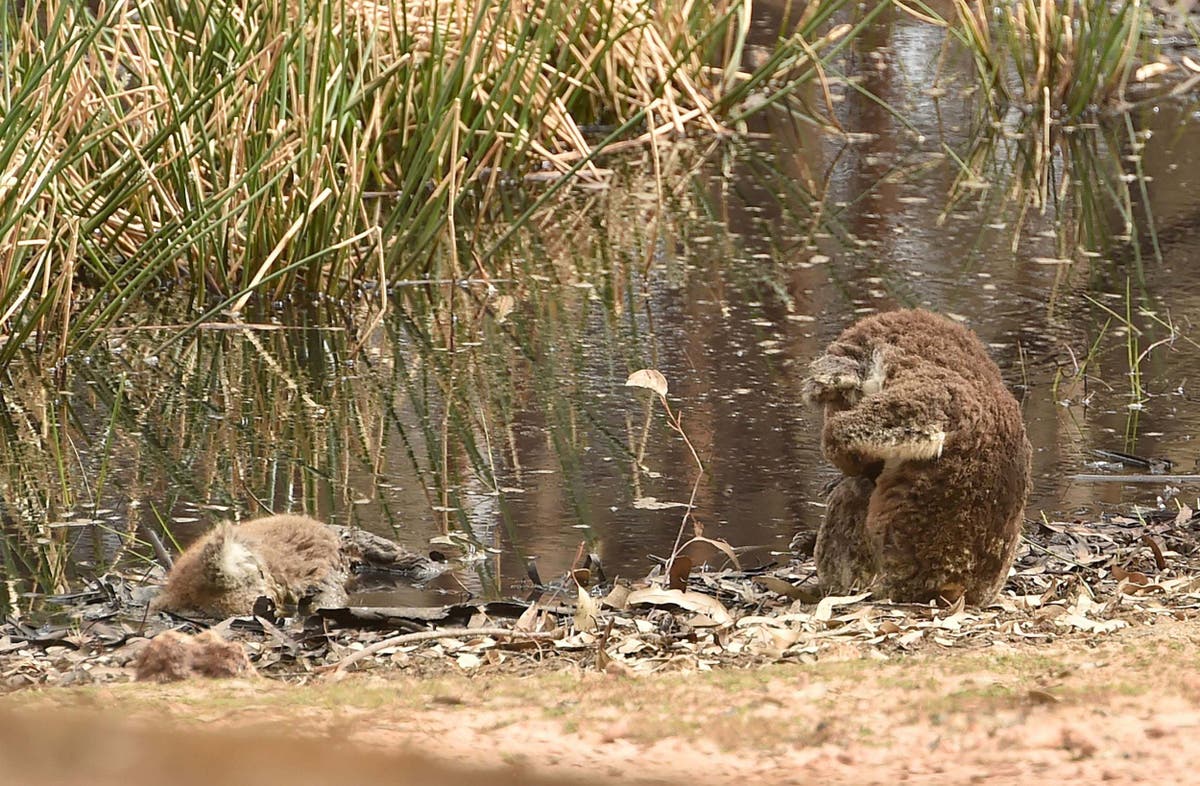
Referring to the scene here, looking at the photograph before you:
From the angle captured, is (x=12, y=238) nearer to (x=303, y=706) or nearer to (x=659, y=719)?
(x=303, y=706)

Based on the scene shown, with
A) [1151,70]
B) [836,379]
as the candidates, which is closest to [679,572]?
[836,379]

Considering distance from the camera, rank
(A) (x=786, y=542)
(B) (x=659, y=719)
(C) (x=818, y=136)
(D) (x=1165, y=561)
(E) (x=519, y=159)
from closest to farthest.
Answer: (B) (x=659, y=719) < (D) (x=1165, y=561) < (A) (x=786, y=542) < (E) (x=519, y=159) < (C) (x=818, y=136)

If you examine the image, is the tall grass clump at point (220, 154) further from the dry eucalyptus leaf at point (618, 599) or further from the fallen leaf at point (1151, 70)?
the fallen leaf at point (1151, 70)

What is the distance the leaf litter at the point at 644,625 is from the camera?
10.8ft

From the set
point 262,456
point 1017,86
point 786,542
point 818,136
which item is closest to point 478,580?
point 786,542

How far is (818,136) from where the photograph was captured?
10.4 metres

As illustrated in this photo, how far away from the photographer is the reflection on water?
4766 millimetres

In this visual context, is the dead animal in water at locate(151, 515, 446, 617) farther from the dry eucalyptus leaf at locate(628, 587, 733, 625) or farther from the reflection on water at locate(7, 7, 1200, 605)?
the dry eucalyptus leaf at locate(628, 587, 733, 625)

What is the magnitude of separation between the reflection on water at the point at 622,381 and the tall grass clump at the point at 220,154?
0.97 feet

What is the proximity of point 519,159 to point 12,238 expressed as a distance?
3813 mm

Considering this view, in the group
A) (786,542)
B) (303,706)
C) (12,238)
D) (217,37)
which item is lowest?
(786,542)

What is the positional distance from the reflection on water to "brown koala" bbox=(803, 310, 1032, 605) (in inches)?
35.6

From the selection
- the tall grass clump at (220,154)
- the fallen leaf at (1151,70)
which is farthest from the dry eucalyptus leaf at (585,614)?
the fallen leaf at (1151,70)

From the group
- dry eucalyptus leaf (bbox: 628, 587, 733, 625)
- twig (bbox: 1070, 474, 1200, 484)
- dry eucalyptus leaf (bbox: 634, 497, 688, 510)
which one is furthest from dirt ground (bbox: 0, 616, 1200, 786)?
twig (bbox: 1070, 474, 1200, 484)
